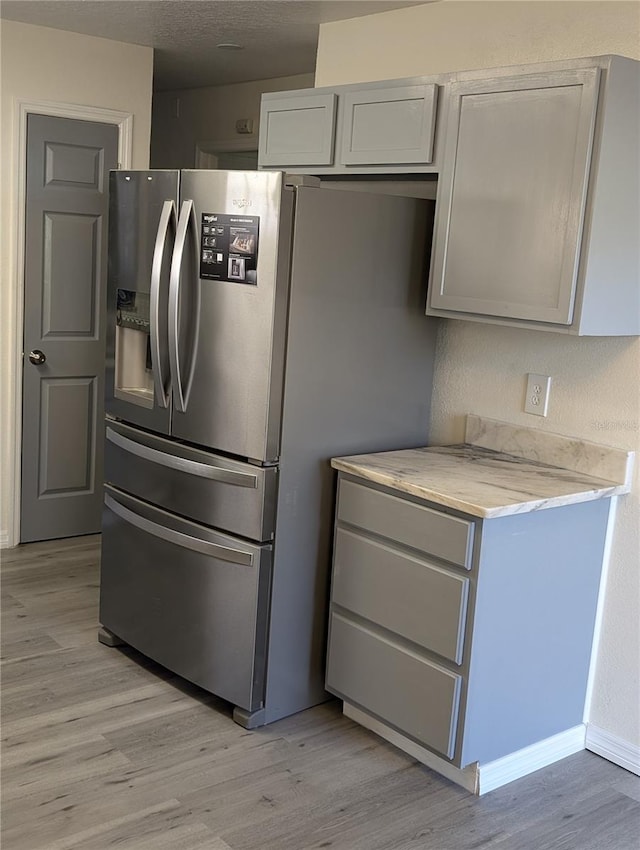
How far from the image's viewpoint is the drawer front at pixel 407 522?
2.53 meters

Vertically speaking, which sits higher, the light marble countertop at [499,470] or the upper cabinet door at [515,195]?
the upper cabinet door at [515,195]

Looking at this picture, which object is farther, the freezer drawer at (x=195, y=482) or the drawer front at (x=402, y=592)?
the freezer drawer at (x=195, y=482)

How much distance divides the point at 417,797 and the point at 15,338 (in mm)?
2884

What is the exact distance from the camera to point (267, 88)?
17.1 ft

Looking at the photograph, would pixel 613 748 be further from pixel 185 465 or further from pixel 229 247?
pixel 229 247

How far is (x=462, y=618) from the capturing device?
2.55 meters

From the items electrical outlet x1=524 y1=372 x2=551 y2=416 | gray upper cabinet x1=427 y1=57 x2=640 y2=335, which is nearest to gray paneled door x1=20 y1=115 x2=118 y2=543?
gray upper cabinet x1=427 y1=57 x2=640 y2=335

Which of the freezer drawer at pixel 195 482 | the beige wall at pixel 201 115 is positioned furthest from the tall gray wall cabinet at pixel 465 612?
the beige wall at pixel 201 115

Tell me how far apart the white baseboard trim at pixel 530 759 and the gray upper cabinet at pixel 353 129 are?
6.02 feet

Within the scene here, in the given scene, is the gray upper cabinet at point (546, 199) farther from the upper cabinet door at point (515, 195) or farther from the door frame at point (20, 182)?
the door frame at point (20, 182)

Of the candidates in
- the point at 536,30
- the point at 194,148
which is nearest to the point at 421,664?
the point at 536,30

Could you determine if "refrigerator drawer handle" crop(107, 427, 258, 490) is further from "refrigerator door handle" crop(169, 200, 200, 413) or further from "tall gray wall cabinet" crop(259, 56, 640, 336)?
"tall gray wall cabinet" crop(259, 56, 640, 336)

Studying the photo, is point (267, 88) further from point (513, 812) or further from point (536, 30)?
point (513, 812)

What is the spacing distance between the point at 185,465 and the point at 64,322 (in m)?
1.85
